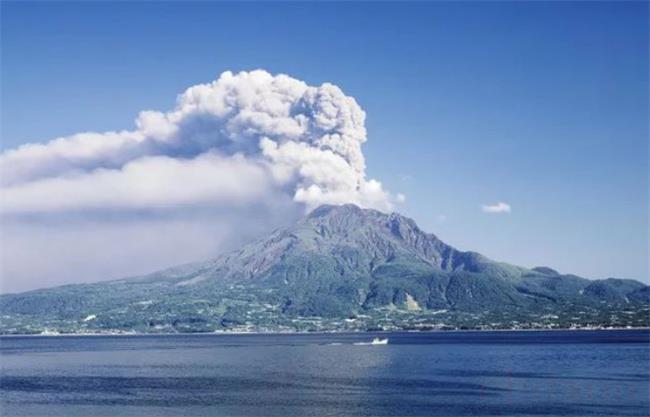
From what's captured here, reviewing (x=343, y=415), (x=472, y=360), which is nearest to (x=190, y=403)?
(x=343, y=415)

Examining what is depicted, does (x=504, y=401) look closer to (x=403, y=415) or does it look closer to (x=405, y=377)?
(x=403, y=415)

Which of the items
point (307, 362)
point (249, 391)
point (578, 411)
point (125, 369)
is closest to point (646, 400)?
point (578, 411)

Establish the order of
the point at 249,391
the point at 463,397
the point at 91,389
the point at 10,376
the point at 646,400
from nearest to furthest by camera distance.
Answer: the point at 646,400 → the point at 463,397 → the point at 249,391 → the point at 91,389 → the point at 10,376

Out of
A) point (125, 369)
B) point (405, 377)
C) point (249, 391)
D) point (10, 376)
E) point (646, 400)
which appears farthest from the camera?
point (125, 369)

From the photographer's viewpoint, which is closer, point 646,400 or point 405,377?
point 646,400

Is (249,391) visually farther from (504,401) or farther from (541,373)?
(541,373)

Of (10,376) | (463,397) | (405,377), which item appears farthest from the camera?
(10,376)
